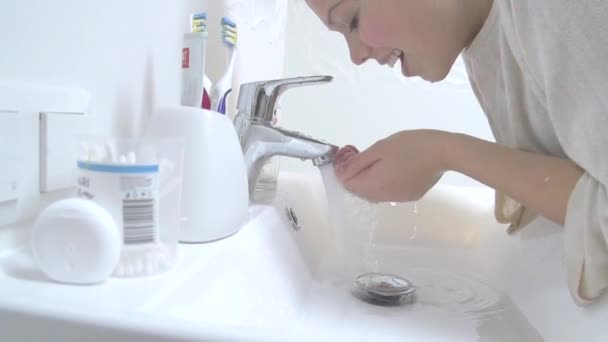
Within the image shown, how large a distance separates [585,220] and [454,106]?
1.01 metres

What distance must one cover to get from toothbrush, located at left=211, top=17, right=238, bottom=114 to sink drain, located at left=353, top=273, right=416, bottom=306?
0.87 ft

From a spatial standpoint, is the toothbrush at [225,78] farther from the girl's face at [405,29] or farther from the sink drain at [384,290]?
the sink drain at [384,290]

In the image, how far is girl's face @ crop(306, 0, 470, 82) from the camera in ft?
1.63

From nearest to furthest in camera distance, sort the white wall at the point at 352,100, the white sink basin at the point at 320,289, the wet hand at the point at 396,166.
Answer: the white sink basin at the point at 320,289
the wet hand at the point at 396,166
the white wall at the point at 352,100

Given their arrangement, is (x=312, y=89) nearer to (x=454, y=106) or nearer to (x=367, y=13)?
(x=454, y=106)

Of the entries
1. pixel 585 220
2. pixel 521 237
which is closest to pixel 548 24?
pixel 585 220

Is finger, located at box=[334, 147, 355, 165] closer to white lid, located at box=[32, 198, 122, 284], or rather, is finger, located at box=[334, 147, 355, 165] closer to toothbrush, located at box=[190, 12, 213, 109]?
toothbrush, located at box=[190, 12, 213, 109]

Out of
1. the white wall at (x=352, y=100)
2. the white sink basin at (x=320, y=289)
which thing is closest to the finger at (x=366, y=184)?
the white sink basin at (x=320, y=289)

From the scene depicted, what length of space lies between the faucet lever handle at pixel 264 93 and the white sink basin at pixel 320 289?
0.12 metres

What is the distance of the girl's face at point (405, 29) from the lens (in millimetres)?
495

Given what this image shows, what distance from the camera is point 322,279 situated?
1.97 ft

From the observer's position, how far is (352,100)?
4.34 feet

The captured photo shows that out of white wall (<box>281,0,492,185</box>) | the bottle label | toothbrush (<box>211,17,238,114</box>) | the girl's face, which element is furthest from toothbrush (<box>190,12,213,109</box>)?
white wall (<box>281,0,492,185</box>)

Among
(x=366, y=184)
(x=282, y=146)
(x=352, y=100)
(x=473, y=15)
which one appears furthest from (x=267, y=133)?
(x=352, y=100)
